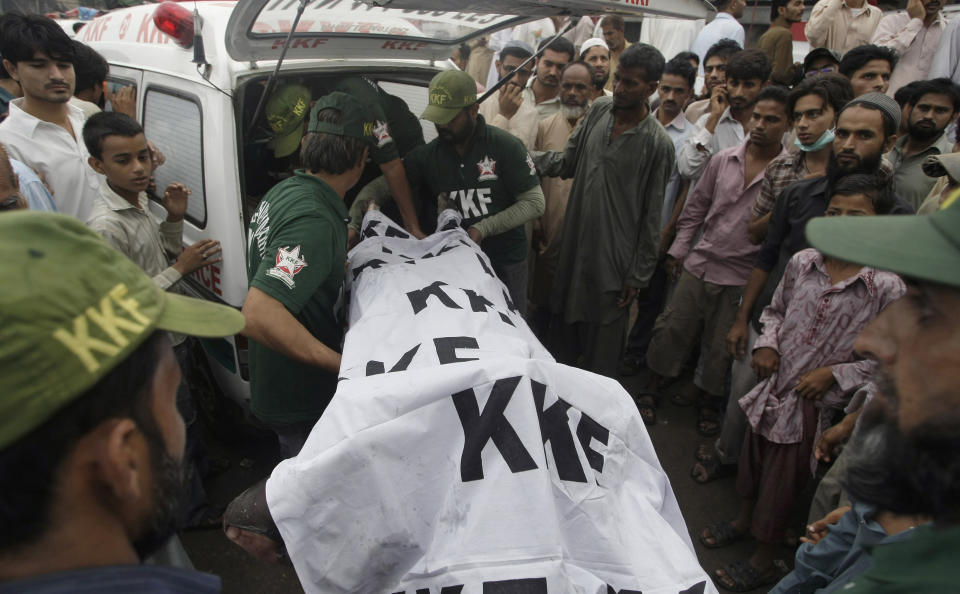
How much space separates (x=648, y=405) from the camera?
378 cm

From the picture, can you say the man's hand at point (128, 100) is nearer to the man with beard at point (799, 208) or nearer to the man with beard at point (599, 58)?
the man with beard at point (799, 208)

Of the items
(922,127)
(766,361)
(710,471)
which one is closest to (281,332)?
(766,361)

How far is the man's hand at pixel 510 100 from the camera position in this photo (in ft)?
14.7

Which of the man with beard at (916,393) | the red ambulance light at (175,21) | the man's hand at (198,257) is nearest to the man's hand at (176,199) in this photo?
the man's hand at (198,257)

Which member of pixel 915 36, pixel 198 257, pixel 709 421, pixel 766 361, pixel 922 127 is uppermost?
pixel 915 36

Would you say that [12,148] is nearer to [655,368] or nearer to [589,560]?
[589,560]

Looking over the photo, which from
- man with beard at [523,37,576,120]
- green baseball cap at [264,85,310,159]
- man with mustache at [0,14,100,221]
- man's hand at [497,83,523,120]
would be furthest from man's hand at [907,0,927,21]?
man with mustache at [0,14,100,221]

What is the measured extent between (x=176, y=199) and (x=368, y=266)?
3.86ft

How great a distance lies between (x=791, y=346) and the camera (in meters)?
2.44

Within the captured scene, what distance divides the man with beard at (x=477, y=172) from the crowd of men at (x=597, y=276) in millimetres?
15

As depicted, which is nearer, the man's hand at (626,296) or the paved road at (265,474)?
the paved road at (265,474)

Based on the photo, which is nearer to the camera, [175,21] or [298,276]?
[298,276]

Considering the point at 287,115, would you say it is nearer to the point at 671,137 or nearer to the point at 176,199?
the point at 176,199

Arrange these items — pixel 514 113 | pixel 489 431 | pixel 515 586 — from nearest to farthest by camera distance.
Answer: pixel 515 586 → pixel 489 431 → pixel 514 113
